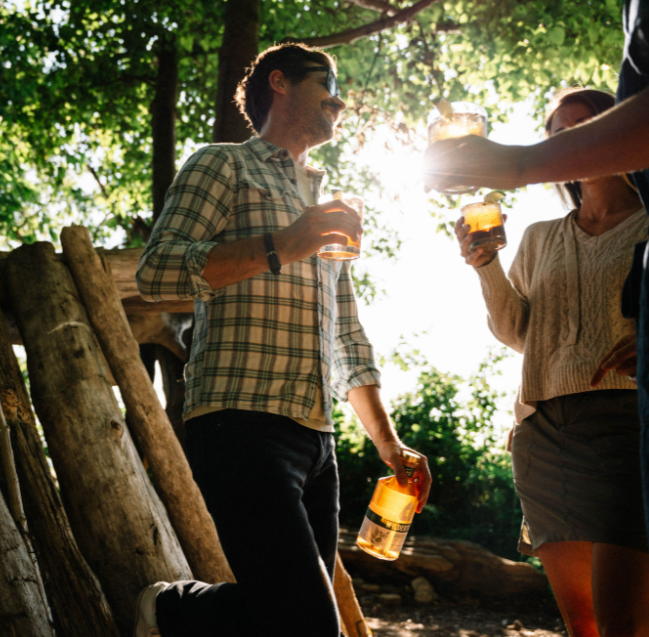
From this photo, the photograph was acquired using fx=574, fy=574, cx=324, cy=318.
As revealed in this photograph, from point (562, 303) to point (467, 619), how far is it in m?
4.02

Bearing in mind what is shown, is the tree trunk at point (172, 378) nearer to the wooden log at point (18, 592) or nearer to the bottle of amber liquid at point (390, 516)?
the wooden log at point (18, 592)

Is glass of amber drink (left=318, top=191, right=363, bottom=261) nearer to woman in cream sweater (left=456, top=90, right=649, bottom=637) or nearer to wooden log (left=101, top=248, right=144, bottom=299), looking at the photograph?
woman in cream sweater (left=456, top=90, right=649, bottom=637)

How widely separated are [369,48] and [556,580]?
22.1ft

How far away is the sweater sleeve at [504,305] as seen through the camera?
7.29 ft

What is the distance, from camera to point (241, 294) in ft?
6.01

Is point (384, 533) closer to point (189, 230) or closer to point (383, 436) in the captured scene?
point (383, 436)

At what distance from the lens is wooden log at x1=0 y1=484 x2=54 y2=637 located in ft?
6.40

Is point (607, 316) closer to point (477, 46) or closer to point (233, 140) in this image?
point (233, 140)

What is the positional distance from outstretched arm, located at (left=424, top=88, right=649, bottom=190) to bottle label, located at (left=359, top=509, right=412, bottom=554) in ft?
4.32

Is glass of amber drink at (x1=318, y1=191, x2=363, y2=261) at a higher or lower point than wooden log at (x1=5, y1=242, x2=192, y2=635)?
higher

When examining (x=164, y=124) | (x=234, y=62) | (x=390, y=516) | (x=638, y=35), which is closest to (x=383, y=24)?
(x=234, y=62)

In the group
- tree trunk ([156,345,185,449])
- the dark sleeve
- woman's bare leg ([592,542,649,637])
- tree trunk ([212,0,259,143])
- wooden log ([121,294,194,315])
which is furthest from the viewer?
tree trunk ([156,345,185,449])

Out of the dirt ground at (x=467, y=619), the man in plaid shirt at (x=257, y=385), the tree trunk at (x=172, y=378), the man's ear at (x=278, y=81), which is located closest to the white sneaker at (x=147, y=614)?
the man in plaid shirt at (x=257, y=385)

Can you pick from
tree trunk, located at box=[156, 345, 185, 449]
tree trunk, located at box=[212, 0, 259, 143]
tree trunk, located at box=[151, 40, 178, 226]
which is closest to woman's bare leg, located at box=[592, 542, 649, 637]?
tree trunk, located at box=[212, 0, 259, 143]
